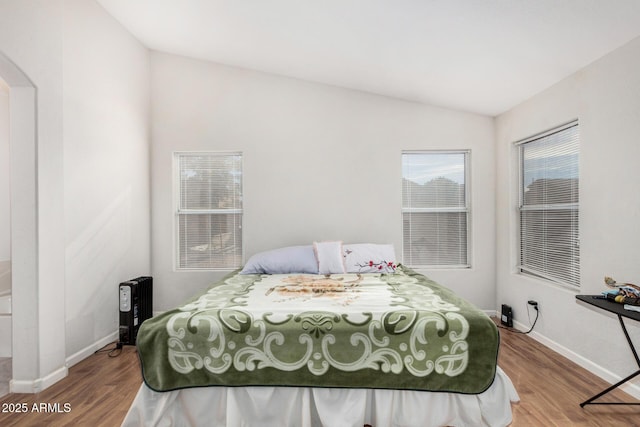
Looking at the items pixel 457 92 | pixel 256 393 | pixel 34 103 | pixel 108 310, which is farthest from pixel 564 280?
pixel 34 103

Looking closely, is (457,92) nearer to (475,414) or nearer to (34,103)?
(475,414)

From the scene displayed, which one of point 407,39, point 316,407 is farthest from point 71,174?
point 407,39

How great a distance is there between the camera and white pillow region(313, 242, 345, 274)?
11.1ft

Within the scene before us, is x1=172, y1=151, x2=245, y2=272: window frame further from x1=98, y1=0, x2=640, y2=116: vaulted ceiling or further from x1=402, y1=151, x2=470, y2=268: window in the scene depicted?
x1=402, y1=151, x2=470, y2=268: window

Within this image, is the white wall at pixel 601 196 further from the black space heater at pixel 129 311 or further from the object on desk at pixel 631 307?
the black space heater at pixel 129 311

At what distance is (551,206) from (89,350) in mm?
4430

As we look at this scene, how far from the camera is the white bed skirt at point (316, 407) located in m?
1.85

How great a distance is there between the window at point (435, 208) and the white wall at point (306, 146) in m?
0.14

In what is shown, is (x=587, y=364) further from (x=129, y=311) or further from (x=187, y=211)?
(x=187, y=211)

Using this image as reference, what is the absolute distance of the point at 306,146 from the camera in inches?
156

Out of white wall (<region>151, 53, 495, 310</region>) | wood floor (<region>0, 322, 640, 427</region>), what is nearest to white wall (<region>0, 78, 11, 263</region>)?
white wall (<region>151, 53, 495, 310</region>)

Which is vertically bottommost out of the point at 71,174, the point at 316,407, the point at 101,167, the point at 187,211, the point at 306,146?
the point at 316,407

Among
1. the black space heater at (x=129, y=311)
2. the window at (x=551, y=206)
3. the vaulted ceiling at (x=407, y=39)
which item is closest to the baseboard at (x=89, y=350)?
the black space heater at (x=129, y=311)

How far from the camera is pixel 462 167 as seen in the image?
4.07 m
